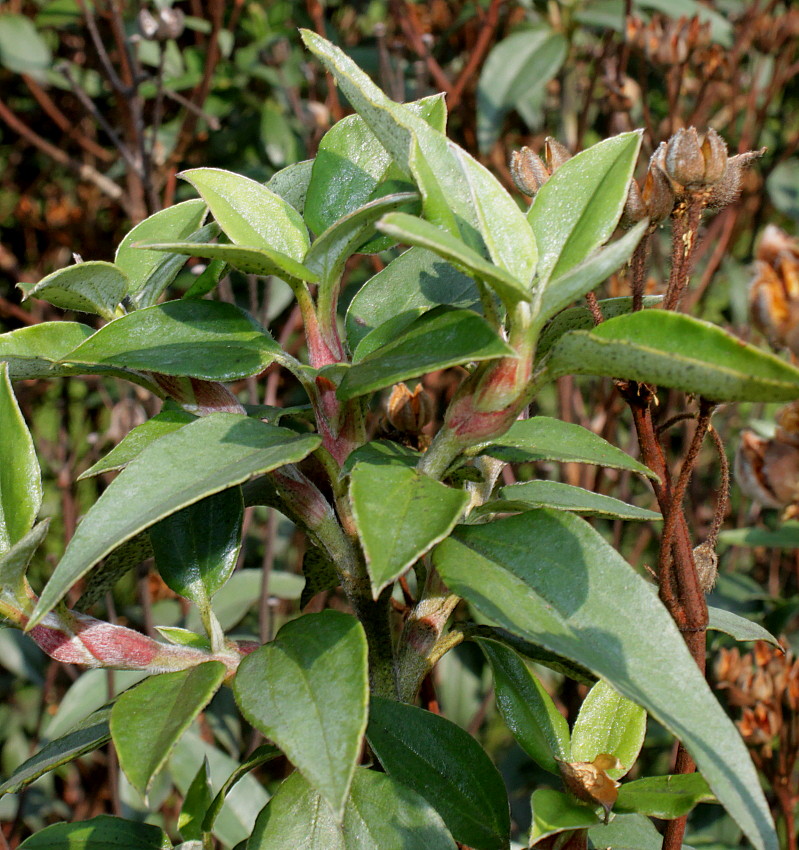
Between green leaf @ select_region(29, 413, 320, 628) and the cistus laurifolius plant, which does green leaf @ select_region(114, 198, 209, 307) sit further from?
green leaf @ select_region(29, 413, 320, 628)

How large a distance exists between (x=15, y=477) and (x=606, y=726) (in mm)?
411

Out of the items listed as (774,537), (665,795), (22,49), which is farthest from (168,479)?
(22,49)

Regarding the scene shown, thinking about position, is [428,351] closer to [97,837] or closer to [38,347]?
[38,347]

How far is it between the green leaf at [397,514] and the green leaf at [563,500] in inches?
3.8

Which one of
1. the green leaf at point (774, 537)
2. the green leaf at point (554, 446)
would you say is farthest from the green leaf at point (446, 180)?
the green leaf at point (774, 537)

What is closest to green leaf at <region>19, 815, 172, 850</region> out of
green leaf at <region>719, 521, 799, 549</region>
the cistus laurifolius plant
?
the cistus laurifolius plant

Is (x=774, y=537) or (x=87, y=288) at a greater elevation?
(x=87, y=288)

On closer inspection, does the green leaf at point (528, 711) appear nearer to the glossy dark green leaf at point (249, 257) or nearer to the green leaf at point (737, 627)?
the green leaf at point (737, 627)

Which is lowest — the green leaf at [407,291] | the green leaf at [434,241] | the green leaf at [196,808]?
the green leaf at [196,808]

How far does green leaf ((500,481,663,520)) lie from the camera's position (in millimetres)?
547

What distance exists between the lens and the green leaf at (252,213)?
54cm

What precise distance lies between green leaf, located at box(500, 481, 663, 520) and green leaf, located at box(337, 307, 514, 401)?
0.12 m

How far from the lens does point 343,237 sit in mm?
504

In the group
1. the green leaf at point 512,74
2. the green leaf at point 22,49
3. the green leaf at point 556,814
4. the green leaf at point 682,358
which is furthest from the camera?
the green leaf at point 22,49
